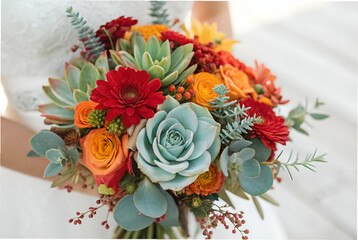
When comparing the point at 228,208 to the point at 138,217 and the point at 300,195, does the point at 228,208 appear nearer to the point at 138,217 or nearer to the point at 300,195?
the point at 138,217

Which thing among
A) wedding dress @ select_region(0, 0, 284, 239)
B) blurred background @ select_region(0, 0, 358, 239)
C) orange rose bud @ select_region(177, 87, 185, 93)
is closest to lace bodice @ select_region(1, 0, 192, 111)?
wedding dress @ select_region(0, 0, 284, 239)

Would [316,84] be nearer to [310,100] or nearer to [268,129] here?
[310,100]

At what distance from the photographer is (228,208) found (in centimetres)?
50

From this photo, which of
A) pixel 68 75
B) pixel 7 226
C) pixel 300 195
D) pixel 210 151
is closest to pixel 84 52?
pixel 68 75

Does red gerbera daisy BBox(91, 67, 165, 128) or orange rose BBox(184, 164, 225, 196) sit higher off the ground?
red gerbera daisy BBox(91, 67, 165, 128)

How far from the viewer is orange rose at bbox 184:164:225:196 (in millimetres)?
447

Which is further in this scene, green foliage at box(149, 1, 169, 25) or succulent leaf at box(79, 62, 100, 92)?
green foliage at box(149, 1, 169, 25)

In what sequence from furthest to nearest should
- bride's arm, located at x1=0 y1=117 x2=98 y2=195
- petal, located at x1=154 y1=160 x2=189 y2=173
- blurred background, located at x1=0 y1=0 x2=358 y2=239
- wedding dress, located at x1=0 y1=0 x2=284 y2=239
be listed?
blurred background, located at x1=0 y1=0 x2=358 y2=239, bride's arm, located at x1=0 y1=117 x2=98 y2=195, wedding dress, located at x1=0 y1=0 x2=284 y2=239, petal, located at x1=154 y1=160 x2=189 y2=173

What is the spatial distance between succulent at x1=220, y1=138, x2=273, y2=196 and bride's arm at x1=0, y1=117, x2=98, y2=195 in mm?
485

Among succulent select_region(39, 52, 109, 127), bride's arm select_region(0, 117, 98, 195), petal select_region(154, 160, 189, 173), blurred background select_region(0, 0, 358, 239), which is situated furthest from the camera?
blurred background select_region(0, 0, 358, 239)

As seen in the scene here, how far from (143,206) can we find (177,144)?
0.37 feet

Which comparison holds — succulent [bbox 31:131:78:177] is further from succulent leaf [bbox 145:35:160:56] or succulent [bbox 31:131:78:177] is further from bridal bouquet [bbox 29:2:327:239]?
succulent leaf [bbox 145:35:160:56]

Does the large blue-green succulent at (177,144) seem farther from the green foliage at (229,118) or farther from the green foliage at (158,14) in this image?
the green foliage at (158,14)

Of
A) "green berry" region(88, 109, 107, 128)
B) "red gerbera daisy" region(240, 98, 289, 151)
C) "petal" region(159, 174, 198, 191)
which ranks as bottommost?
"petal" region(159, 174, 198, 191)
